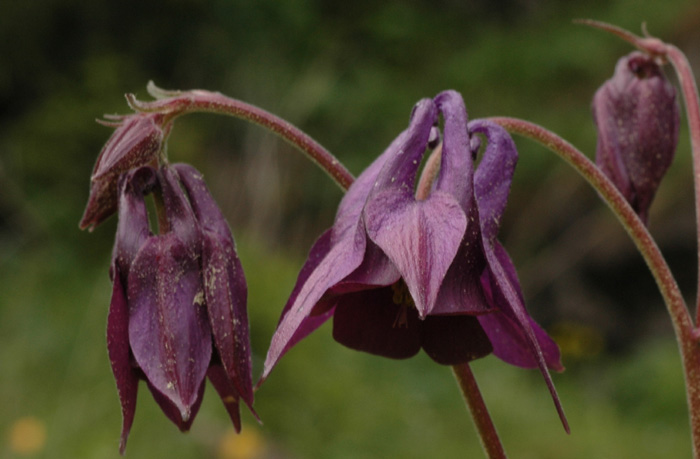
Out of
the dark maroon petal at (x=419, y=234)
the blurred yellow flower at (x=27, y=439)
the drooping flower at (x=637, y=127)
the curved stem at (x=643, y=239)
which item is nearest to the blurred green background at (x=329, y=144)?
the blurred yellow flower at (x=27, y=439)

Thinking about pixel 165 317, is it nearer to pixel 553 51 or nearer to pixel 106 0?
pixel 553 51

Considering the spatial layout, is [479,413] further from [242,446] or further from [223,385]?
[242,446]

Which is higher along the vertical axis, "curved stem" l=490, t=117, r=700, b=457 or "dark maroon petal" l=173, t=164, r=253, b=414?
"curved stem" l=490, t=117, r=700, b=457

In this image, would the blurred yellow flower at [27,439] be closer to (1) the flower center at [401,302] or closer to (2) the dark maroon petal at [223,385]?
(2) the dark maroon petal at [223,385]

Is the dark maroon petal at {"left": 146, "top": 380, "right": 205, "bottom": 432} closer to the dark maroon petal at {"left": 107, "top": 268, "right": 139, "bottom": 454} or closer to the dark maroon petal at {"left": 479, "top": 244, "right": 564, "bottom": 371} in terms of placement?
the dark maroon petal at {"left": 107, "top": 268, "right": 139, "bottom": 454}

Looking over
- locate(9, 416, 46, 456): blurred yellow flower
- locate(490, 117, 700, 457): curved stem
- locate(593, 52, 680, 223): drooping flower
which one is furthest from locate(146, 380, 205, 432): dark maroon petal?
locate(9, 416, 46, 456): blurred yellow flower

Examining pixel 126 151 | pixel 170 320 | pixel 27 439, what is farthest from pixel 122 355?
pixel 27 439
